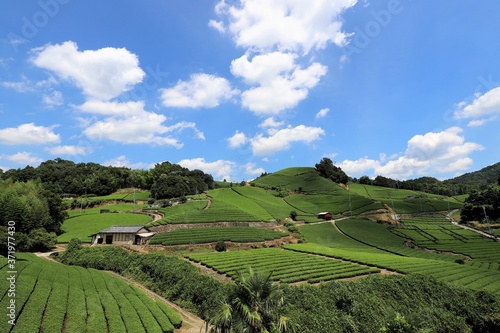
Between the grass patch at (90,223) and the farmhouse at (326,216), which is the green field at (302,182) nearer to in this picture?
the farmhouse at (326,216)

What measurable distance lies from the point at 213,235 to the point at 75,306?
3884 cm

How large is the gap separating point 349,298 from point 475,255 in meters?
44.3

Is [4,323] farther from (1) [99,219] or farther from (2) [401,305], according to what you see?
(1) [99,219]

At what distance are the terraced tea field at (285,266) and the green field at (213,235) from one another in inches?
461

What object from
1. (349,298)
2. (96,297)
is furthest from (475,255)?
(96,297)

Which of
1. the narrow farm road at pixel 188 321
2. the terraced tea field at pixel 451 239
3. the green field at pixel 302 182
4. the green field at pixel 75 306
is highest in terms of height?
the green field at pixel 302 182

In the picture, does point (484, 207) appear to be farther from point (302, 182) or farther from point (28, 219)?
point (28, 219)

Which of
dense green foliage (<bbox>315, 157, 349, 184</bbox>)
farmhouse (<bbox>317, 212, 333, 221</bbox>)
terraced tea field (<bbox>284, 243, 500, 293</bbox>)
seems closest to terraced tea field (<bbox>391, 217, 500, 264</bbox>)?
terraced tea field (<bbox>284, 243, 500, 293</bbox>)

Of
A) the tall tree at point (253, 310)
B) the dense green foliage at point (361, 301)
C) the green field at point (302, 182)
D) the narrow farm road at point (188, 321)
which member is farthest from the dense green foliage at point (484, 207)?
the tall tree at point (253, 310)

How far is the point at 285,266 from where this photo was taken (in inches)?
1580

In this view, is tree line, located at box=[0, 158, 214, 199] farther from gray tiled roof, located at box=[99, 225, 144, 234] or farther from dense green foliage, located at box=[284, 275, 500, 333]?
dense green foliage, located at box=[284, 275, 500, 333]

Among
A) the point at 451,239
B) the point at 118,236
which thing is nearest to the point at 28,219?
the point at 118,236

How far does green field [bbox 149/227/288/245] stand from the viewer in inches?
2229

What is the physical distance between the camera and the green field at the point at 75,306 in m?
19.3
